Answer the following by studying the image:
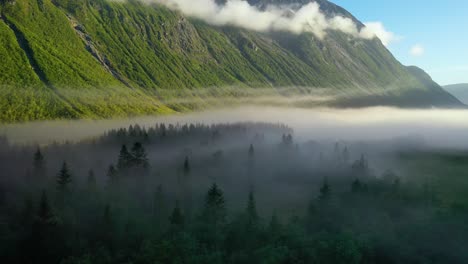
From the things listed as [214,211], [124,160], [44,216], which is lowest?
[214,211]

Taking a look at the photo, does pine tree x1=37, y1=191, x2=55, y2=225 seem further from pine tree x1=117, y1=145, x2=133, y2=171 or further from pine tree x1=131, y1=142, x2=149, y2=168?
pine tree x1=131, y1=142, x2=149, y2=168

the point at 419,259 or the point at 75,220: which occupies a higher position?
the point at 75,220

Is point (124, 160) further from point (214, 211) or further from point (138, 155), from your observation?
point (214, 211)

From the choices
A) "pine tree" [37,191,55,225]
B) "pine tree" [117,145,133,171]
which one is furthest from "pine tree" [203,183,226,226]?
"pine tree" [37,191,55,225]

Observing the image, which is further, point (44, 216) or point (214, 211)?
point (214, 211)

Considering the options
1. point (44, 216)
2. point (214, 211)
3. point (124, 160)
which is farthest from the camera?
point (124, 160)

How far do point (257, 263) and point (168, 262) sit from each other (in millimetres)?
21718

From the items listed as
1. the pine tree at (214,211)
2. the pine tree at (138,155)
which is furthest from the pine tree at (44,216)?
the pine tree at (138,155)

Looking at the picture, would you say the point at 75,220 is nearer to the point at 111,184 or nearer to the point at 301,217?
the point at 111,184

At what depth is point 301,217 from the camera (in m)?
160

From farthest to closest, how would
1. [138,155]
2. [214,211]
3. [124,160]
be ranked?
[124,160] → [138,155] → [214,211]

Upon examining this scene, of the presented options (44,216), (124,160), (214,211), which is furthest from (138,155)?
(44,216)

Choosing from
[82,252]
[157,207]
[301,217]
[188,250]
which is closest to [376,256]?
[301,217]

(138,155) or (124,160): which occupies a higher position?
(138,155)
